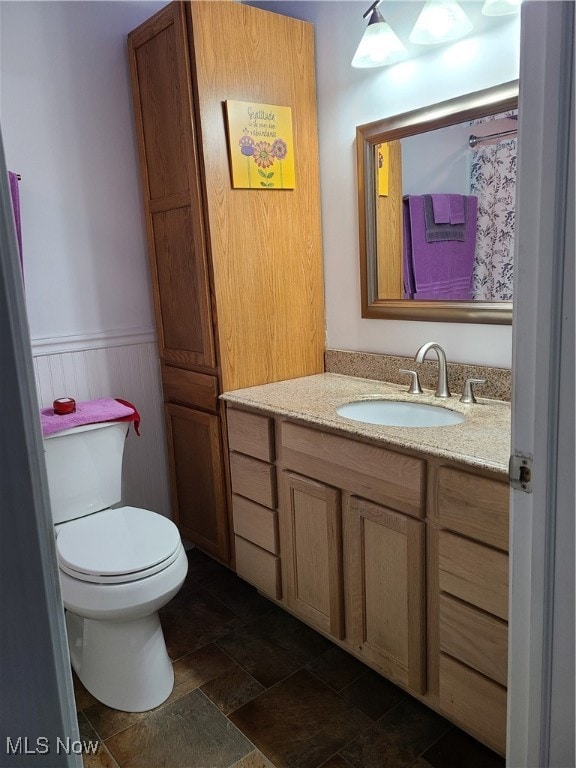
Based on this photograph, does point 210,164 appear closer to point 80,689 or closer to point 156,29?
point 156,29

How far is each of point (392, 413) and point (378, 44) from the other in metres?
1.21

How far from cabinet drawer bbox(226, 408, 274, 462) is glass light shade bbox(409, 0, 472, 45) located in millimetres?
1283

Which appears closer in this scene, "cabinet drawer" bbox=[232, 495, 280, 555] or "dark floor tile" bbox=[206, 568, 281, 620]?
"cabinet drawer" bbox=[232, 495, 280, 555]

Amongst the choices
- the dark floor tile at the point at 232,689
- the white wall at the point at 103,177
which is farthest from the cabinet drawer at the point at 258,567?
the white wall at the point at 103,177

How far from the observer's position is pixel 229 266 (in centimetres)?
219

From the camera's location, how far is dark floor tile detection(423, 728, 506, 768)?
4.98 feet

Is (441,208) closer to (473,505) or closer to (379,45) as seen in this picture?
(379,45)

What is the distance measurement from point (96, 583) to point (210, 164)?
1.42 meters

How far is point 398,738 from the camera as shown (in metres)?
1.61

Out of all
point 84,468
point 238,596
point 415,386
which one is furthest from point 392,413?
point 84,468

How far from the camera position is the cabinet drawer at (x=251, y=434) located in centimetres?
204

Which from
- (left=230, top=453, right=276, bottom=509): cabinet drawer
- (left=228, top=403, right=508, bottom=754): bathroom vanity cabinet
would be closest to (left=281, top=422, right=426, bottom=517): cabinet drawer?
(left=228, top=403, right=508, bottom=754): bathroom vanity cabinet

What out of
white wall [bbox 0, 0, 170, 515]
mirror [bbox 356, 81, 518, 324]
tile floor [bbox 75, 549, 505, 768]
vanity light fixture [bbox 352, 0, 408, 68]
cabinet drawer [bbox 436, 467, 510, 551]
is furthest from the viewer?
white wall [bbox 0, 0, 170, 515]

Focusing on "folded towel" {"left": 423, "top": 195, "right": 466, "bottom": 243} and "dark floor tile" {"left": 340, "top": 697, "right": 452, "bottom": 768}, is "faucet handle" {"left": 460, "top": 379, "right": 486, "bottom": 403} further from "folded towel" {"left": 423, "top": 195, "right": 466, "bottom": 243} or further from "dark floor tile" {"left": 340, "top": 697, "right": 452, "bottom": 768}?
"dark floor tile" {"left": 340, "top": 697, "right": 452, "bottom": 768}
